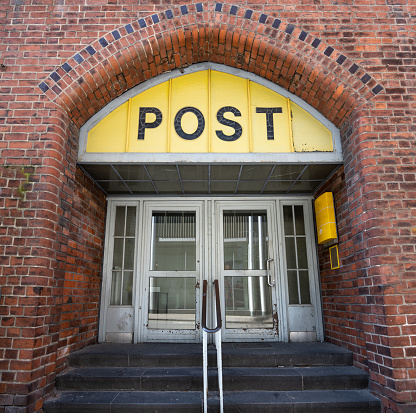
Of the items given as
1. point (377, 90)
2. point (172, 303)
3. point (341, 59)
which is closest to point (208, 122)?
point (341, 59)

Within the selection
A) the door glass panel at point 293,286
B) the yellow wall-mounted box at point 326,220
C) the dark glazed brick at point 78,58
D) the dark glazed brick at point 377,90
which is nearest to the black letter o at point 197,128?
the dark glazed brick at point 78,58

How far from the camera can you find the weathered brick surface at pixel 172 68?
305 centimetres

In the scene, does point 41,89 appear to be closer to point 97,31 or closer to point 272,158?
point 97,31

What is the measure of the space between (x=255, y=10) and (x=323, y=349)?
4226 millimetres

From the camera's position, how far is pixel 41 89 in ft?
11.6

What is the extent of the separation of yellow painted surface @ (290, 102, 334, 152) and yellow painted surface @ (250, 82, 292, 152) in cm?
10

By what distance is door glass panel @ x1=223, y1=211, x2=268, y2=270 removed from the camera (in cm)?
496

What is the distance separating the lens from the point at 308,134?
3996mm

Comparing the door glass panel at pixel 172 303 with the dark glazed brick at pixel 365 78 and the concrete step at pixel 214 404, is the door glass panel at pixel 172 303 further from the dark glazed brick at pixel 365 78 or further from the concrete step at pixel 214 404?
the dark glazed brick at pixel 365 78

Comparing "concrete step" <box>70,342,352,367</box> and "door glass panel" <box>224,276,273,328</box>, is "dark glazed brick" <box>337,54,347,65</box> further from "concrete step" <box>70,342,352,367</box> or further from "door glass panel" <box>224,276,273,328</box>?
"concrete step" <box>70,342,352,367</box>

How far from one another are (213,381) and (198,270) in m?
1.81

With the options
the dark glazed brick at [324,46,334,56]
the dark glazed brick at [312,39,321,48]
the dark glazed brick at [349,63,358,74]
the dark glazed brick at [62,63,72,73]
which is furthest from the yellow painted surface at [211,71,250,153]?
the dark glazed brick at [62,63,72,73]

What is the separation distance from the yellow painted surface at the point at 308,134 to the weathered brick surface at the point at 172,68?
0.57 ft

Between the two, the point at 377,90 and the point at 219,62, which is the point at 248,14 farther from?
the point at 377,90
